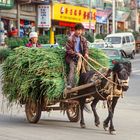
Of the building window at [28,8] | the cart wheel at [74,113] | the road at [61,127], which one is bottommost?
the road at [61,127]

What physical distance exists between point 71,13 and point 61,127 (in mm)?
43708

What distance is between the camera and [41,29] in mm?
50156

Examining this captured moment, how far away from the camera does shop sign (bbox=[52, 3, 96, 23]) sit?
51656mm

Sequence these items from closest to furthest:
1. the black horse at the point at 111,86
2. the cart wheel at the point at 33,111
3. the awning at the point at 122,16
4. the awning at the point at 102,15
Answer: the black horse at the point at 111,86 → the cart wheel at the point at 33,111 → the awning at the point at 102,15 → the awning at the point at 122,16

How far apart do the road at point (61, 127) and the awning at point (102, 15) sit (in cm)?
4784

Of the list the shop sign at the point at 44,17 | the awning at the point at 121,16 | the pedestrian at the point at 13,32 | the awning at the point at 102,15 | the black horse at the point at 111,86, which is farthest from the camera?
the awning at the point at 121,16

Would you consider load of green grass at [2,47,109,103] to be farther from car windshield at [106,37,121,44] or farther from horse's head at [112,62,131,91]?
car windshield at [106,37,121,44]

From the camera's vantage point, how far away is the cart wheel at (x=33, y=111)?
38.9 feet

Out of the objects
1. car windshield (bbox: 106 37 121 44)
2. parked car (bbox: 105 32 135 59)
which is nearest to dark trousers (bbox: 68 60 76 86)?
parked car (bbox: 105 32 135 59)

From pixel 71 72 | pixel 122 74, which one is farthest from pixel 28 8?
pixel 122 74

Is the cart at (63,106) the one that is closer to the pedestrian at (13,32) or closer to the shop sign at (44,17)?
the pedestrian at (13,32)

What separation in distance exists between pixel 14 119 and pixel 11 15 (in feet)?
106

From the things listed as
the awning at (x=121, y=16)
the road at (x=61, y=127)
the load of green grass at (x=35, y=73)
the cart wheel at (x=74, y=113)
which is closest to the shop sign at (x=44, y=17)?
the awning at (x=121, y=16)

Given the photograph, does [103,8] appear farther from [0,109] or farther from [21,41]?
[0,109]
